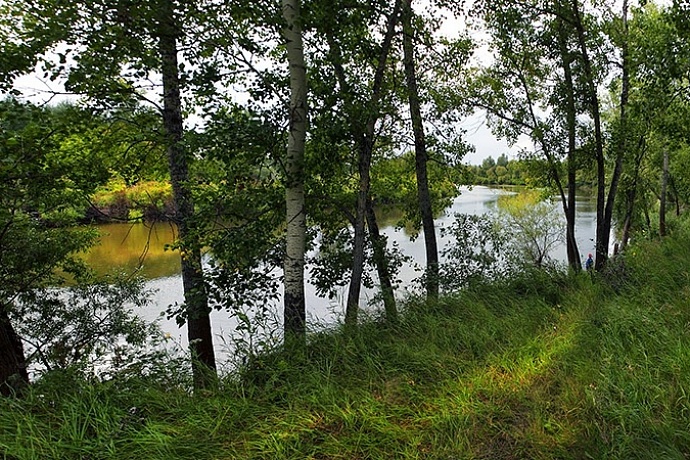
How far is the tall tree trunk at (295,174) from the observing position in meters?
3.65

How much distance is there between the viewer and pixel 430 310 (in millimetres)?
4172

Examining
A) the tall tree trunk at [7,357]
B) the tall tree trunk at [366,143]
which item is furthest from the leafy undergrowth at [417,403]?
the tall tree trunk at [7,357]

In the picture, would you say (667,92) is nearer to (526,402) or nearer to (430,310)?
(430,310)

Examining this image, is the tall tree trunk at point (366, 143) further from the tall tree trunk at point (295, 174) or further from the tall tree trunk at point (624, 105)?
the tall tree trunk at point (624, 105)

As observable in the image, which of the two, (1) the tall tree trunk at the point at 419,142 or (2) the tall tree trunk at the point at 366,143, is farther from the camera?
(1) the tall tree trunk at the point at 419,142

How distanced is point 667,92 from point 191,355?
25.5 feet

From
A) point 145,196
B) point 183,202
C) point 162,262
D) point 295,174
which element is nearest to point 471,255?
point 295,174

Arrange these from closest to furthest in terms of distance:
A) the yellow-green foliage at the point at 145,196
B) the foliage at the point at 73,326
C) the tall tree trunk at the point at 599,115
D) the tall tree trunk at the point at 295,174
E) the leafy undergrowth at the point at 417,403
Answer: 1. the leafy undergrowth at the point at 417,403
2. the tall tree trunk at the point at 295,174
3. the yellow-green foliage at the point at 145,196
4. the foliage at the point at 73,326
5. the tall tree trunk at the point at 599,115

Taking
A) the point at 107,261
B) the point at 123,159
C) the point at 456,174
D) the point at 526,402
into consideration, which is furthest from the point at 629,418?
the point at 107,261

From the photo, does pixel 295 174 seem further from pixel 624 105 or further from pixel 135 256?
pixel 135 256

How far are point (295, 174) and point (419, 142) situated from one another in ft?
11.5

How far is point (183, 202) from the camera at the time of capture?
467cm

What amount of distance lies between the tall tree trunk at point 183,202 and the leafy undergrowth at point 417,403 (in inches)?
21.0

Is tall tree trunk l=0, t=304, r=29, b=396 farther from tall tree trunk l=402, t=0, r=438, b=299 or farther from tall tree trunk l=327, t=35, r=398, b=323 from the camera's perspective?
tall tree trunk l=402, t=0, r=438, b=299
